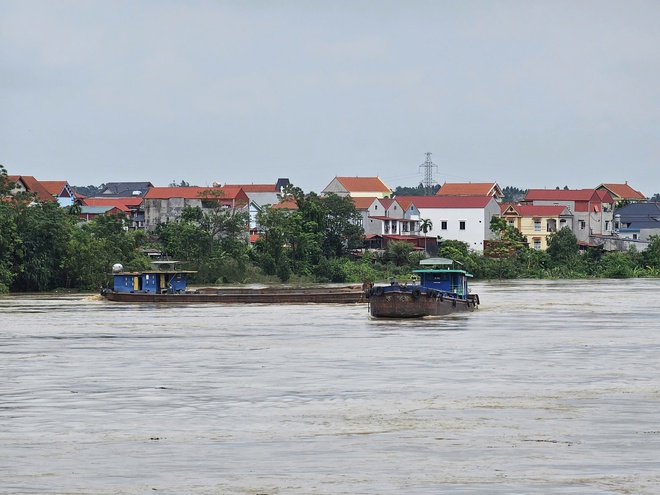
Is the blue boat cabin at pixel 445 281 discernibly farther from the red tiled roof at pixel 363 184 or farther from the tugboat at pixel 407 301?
the red tiled roof at pixel 363 184

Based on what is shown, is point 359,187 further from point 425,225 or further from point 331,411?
point 331,411

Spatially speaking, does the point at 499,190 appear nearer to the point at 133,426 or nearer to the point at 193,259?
the point at 193,259

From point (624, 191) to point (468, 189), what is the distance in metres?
40.9

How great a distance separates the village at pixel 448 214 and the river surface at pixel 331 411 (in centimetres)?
6096

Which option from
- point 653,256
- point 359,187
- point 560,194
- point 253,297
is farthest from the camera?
point 359,187

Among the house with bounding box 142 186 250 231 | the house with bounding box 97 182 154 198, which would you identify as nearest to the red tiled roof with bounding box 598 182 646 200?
the house with bounding box 97 182 154 198

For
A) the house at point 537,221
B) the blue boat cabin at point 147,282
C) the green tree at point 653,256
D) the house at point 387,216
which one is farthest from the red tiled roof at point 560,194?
the blue boat cabin at point 147,282

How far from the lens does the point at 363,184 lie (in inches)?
5236

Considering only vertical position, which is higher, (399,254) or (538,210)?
(538,210)

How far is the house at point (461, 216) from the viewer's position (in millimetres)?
102250

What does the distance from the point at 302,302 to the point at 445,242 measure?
4735cm

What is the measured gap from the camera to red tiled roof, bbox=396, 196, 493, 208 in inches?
4059

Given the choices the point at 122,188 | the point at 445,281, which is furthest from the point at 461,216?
the point at 122,188

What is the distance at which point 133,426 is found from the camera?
1602 cm
